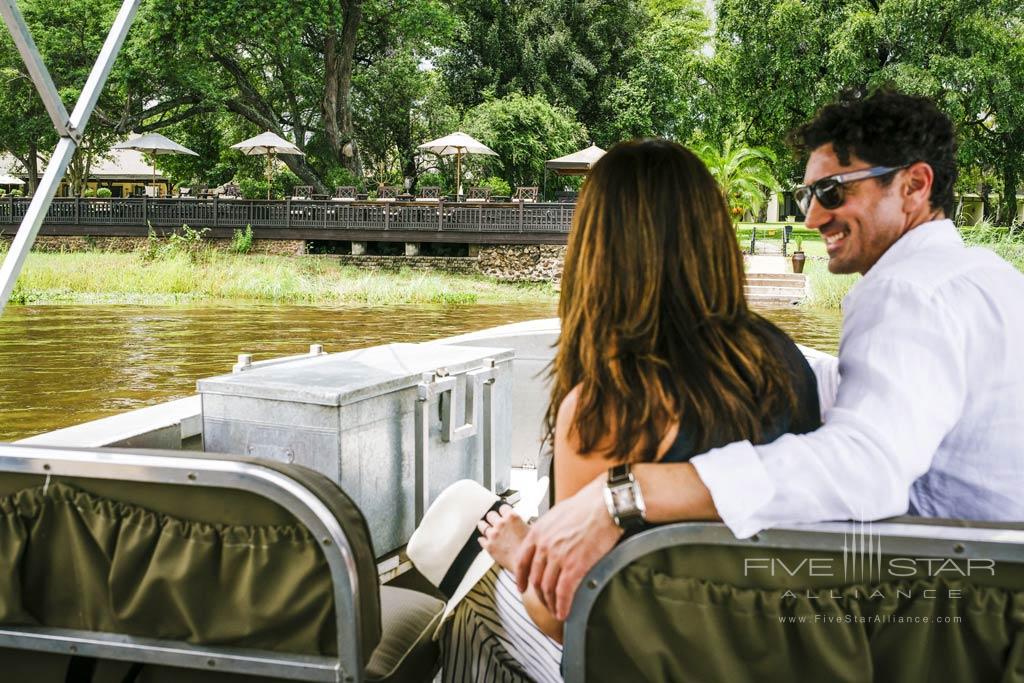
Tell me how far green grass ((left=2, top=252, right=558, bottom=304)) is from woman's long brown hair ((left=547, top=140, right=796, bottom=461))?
771 inches

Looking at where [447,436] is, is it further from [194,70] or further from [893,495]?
[194,70]

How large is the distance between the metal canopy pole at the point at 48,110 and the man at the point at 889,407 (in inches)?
53.4

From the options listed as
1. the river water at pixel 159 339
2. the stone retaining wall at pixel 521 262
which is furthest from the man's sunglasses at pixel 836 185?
the stone retaining wall at pixel 521 262

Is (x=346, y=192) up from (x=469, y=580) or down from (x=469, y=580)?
up

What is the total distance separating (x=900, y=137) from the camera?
170 cm

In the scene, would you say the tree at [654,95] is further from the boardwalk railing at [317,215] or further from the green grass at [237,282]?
the green grass at [237,282]

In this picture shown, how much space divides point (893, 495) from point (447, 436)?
148cm

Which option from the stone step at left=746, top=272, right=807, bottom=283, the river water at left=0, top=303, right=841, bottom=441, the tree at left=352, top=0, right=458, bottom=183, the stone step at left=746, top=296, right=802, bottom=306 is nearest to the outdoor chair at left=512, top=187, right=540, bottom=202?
the tree at left=352, top=0, right=458, bottom=183

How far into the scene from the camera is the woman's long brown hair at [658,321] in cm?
131

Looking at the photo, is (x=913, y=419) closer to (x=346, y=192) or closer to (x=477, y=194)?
(x=346, y=192)

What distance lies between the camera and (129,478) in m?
1.43

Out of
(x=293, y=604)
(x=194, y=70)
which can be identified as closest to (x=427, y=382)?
(x=293, y=604)

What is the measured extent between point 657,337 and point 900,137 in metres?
0.68

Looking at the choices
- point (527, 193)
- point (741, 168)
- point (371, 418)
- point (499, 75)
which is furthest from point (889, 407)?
point (499, 75)
